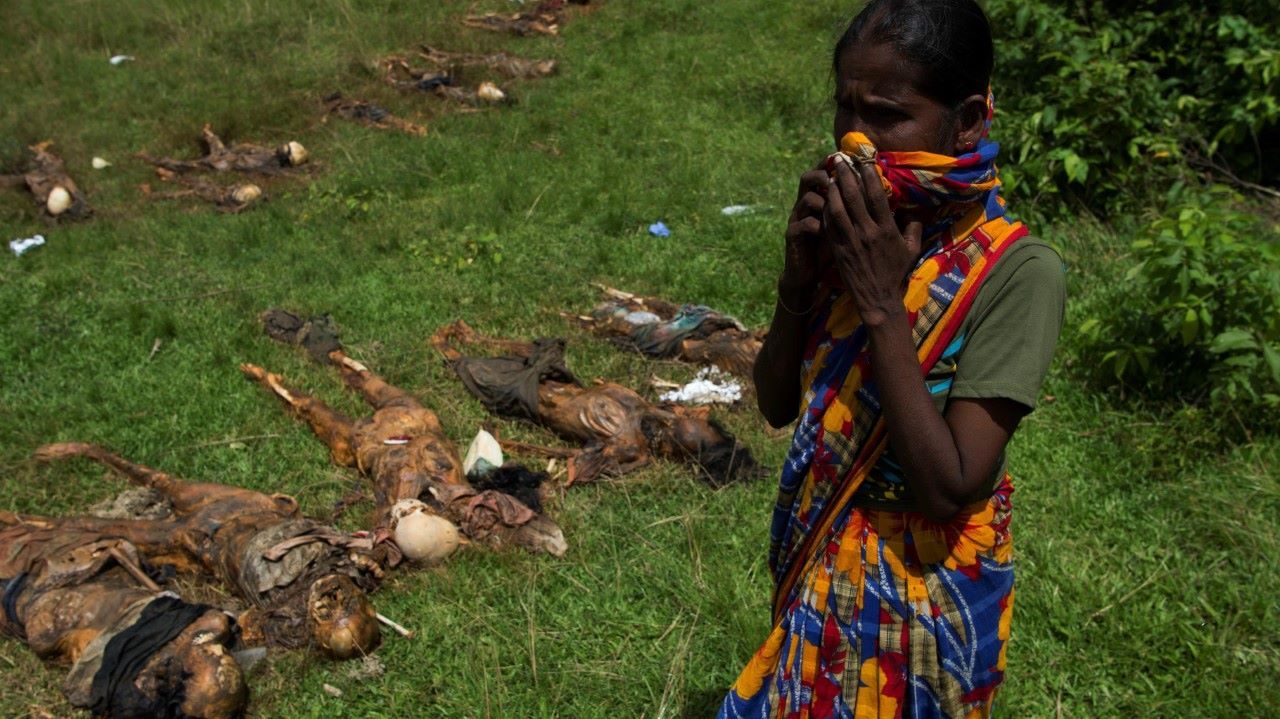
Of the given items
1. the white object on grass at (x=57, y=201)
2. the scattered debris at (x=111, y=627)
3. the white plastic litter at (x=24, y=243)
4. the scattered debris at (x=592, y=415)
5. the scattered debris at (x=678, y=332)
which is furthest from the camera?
the white object on grass at (x=57, y=201)

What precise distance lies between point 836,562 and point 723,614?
5.32 ft

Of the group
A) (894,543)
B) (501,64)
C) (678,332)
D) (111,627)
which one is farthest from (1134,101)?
(111,627)

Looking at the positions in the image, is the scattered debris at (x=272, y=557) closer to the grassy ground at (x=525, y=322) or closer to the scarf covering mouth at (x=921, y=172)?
the grassy ground at (x=525, y=322)

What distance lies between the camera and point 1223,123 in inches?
233

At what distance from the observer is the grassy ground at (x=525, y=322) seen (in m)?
3.13

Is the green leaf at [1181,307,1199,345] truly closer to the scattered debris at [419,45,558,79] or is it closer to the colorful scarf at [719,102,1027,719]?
the colorful scarf at [719,102,1027,719]

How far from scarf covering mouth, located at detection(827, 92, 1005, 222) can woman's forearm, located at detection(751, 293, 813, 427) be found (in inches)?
10.5

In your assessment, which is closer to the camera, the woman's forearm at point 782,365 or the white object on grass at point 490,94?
the woman's forearm at point 782,365

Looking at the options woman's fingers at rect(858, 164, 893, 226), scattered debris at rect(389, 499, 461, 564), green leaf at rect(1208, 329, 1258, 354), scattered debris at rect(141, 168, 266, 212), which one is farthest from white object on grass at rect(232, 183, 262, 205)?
woman's fingers at rect(858, 164, 893, 226)

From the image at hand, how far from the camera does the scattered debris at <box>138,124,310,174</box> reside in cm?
788

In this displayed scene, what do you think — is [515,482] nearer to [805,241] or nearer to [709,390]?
[709,390]

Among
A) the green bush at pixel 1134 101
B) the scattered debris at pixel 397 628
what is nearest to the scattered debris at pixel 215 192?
the scattered debris at pixel 397 628

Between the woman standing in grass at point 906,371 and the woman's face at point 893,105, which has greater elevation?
the woman's face at point 893,105

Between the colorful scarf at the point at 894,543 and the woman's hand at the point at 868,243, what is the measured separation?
0.23 ft
